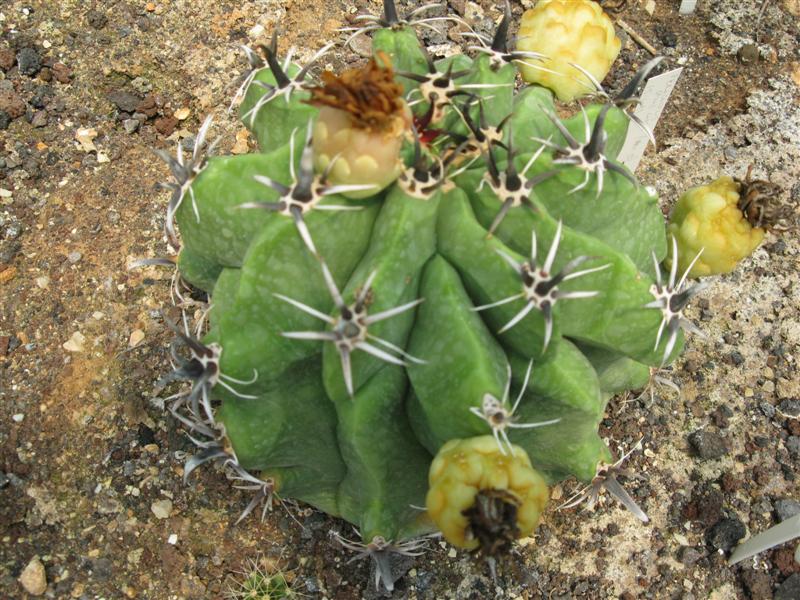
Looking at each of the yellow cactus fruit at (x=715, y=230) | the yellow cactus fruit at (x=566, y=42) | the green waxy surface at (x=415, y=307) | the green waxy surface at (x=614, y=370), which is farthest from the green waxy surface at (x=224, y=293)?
the yellow cactus fruit at (x=715, y=230)

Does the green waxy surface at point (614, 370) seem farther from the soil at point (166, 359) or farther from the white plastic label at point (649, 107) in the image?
the white plastic label at point (649, 107)

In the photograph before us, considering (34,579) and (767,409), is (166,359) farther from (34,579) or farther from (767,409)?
(767,409)

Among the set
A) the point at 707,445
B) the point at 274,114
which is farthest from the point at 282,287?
the point at 707,445

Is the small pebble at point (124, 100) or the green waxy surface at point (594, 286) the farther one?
the small pebble at point (124, 100)

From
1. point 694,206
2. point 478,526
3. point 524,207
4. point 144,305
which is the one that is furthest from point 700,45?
point 478,526

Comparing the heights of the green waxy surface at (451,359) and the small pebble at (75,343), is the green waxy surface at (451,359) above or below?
above

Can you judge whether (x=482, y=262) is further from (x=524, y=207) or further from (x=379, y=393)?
(x=379, y=393)

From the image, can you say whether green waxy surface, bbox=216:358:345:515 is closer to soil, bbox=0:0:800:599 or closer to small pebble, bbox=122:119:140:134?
soil, bbox=0:0:800:599
